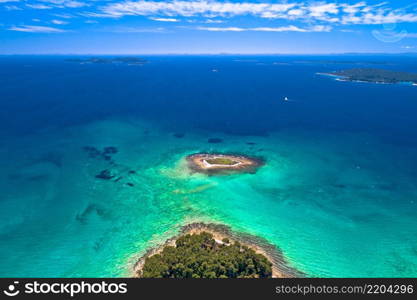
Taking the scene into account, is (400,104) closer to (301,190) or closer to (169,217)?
(301,190)

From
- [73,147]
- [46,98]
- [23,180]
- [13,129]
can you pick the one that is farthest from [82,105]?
[23,180]

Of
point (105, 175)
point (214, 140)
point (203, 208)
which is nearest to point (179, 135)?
point (214, 140)

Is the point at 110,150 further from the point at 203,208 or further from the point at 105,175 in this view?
the point at 203,208

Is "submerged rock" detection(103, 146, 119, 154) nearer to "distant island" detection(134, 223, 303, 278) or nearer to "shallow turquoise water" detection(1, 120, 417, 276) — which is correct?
"shallow turquoise water" detection(1, 120, 417, 276)

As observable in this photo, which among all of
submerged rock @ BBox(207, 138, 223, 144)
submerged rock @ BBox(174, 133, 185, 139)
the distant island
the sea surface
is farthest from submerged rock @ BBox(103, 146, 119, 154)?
the distant island

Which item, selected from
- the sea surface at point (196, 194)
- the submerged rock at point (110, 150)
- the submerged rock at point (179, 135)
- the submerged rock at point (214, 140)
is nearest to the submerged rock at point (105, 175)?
the sea surface at point (196, 194)

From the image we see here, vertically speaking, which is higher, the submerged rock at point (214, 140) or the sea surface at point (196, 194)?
the submerged rock at point (214, 140)

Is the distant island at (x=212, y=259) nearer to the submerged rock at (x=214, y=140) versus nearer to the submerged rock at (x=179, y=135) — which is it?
the submerged rock at (x=214, y=140)
